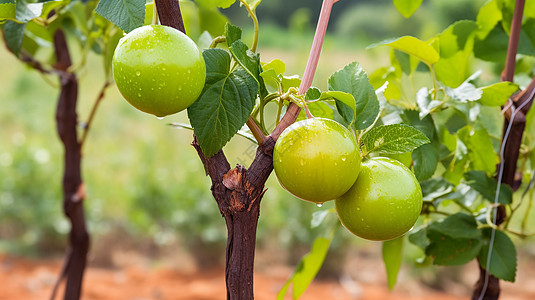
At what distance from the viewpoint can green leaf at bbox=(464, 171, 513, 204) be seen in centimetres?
56

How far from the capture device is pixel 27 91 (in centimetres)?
367

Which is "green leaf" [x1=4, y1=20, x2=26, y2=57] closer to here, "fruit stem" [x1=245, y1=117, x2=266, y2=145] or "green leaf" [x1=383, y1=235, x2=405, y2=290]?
"fruit stem" [x1=245, y1=117, x2=266, y2=145]

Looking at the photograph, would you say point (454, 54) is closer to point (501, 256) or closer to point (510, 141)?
point (510, 141)

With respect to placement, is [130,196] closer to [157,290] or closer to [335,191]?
[157,290]

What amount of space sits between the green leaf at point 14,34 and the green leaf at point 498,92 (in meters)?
0.47

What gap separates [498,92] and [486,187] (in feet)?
0.38

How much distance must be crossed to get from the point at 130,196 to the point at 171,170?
0.47 meters

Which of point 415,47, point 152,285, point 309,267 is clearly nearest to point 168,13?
point 415,47

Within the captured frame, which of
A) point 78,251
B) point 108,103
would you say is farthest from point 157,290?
point 108,103

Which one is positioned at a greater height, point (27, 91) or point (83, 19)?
point (83, 19)

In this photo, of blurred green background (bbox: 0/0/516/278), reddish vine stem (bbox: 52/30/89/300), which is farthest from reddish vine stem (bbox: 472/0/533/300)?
blurred green background (bbox: 0/0/516/278)

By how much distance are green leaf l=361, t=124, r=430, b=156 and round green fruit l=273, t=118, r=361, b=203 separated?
0.05 metres

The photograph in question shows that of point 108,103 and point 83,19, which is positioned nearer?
point 83,19

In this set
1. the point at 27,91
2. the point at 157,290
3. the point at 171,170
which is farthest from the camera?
the point at 27,91
